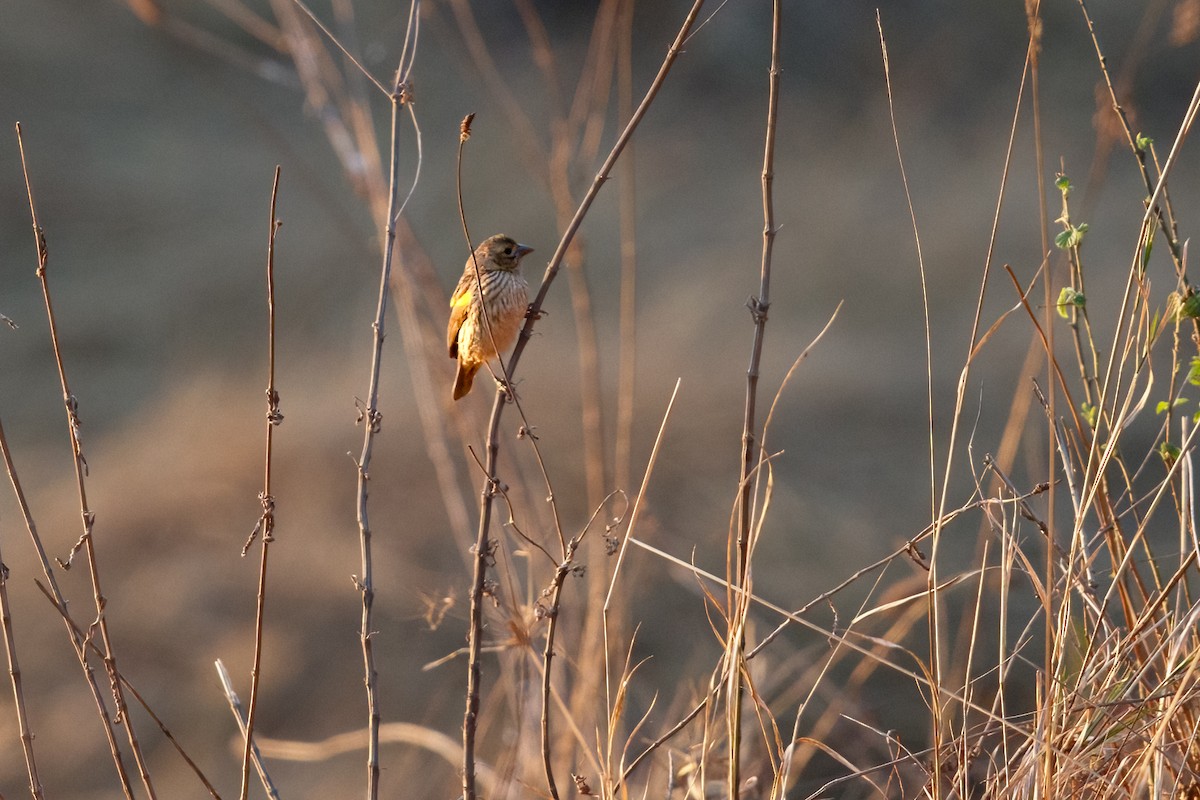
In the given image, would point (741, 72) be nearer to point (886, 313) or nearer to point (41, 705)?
point (886, 313)

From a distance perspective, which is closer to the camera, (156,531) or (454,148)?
(156,531)

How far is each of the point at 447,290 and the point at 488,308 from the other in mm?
4031

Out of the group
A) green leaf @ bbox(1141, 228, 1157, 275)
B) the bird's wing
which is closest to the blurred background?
the bird's wing

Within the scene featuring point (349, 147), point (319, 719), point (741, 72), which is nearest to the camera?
point (349, 147)

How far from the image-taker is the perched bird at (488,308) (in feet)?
10.1

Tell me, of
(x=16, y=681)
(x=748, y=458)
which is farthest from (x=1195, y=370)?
(x=16, y=681)

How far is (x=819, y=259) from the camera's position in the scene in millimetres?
8648

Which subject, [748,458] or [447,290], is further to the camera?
[447,290]

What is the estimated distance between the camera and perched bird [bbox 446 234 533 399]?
10.1ft

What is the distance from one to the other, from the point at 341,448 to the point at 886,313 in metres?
4.05

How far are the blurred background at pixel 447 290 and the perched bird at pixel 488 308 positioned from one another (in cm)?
293

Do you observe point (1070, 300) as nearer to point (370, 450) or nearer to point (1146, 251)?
point (1146, 251)

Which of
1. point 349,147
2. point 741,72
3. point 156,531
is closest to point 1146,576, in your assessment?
point 349,147

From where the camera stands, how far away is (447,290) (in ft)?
22.8
